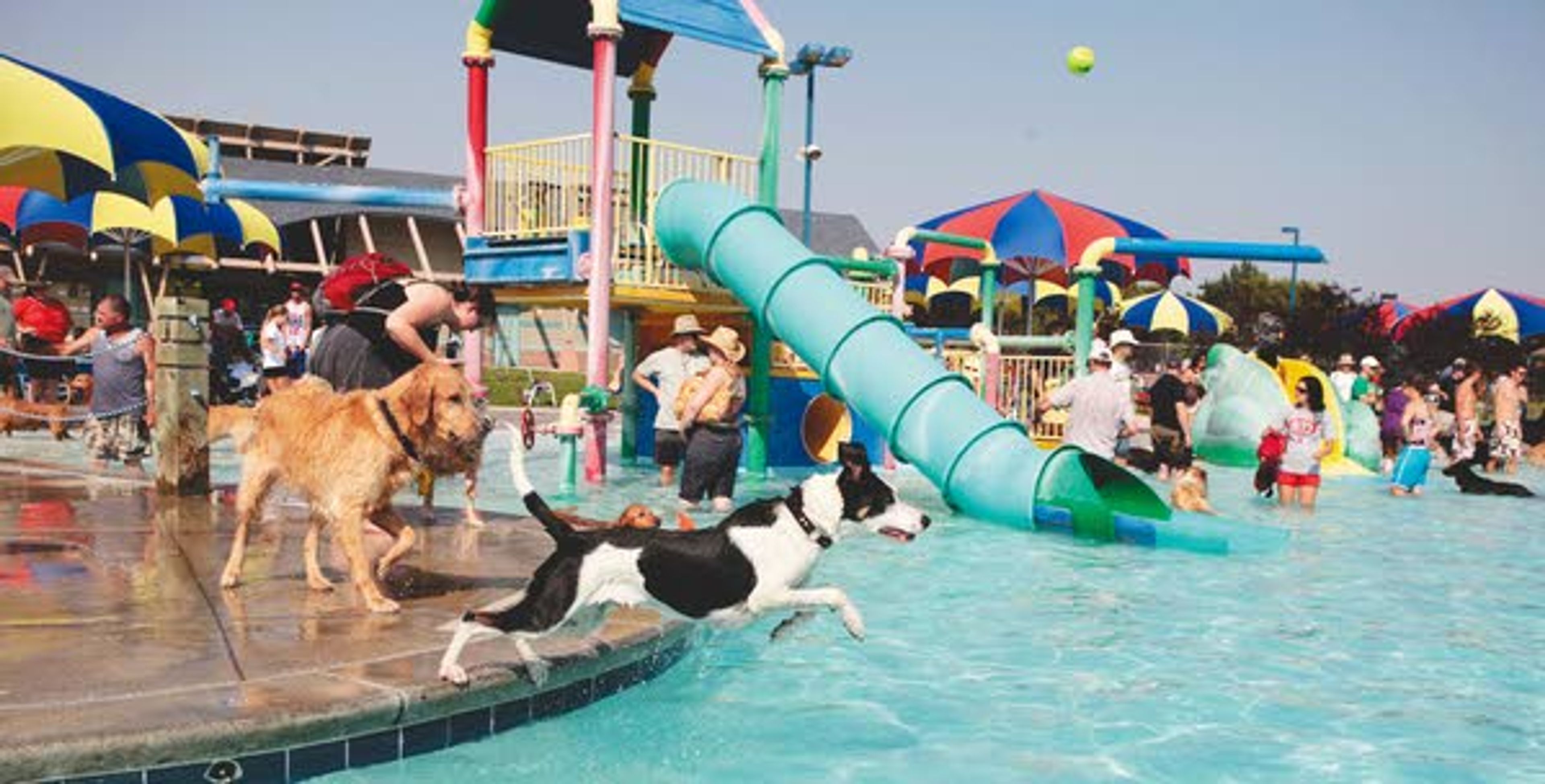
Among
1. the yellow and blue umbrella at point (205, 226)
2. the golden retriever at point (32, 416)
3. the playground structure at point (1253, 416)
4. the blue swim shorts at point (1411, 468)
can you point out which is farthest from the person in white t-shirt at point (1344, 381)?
the yellow and blue umbrella at point (205, 226)

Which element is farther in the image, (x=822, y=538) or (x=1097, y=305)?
(x=1097, y=305)

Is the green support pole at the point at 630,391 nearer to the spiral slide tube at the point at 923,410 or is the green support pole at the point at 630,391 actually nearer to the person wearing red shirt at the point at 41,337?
the spiral slide tube at the point at 923,410

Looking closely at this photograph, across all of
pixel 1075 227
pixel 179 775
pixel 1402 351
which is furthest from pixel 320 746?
pixel 1402 351

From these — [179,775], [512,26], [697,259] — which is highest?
[512,26]

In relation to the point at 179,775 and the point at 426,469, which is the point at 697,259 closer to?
the point at 426,469

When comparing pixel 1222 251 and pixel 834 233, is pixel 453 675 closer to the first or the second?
pixel 1222 251

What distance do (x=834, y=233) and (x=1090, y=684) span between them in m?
45.7

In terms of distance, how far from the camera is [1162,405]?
55.1 feet

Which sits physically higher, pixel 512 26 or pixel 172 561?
pixel 512 26

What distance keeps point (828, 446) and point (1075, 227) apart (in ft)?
28.0

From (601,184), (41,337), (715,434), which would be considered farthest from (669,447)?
(41,337)

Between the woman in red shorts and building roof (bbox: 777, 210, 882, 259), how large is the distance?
1340 inches

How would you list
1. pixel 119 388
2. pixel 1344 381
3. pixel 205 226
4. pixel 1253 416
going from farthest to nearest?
pixel 1344 381 < pixel 205 226 < pixel 1253 416 < pixel 119 388

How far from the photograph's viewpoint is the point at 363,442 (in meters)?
5.73
